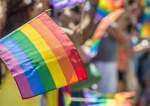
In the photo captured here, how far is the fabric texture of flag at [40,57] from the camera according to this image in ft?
13.9

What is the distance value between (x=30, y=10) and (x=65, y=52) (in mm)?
617

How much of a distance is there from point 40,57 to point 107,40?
4487 millimetres

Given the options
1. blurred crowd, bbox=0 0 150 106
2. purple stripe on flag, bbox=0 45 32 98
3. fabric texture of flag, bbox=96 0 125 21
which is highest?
fabric texture of flag, bbox=96 0 125 21

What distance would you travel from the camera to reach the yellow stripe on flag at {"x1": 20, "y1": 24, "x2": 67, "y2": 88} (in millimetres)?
4355

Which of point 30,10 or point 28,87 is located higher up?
point 30,10

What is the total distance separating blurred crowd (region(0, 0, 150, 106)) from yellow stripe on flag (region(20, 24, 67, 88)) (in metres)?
0.39

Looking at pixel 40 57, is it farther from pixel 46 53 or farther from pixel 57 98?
pixel 57 98

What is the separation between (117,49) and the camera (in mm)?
8930

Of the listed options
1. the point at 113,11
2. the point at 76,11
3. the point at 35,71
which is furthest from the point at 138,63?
the point at 35,71

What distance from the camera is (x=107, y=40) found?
8.77 m

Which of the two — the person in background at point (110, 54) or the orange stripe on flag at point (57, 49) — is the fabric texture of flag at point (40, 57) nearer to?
the orange stripe on flag at point (57, 49)

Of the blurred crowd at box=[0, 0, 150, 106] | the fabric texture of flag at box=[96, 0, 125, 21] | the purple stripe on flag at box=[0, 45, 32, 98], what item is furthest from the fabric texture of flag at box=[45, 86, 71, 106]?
the fabric texture of flag at box=[96, 0, 125, 21]

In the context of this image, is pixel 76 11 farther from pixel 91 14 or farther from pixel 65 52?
pixel 65 52

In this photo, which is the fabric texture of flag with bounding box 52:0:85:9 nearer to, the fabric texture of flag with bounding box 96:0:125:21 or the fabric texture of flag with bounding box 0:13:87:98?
the fabric texture of flag with bounding box 0:13:87:98
